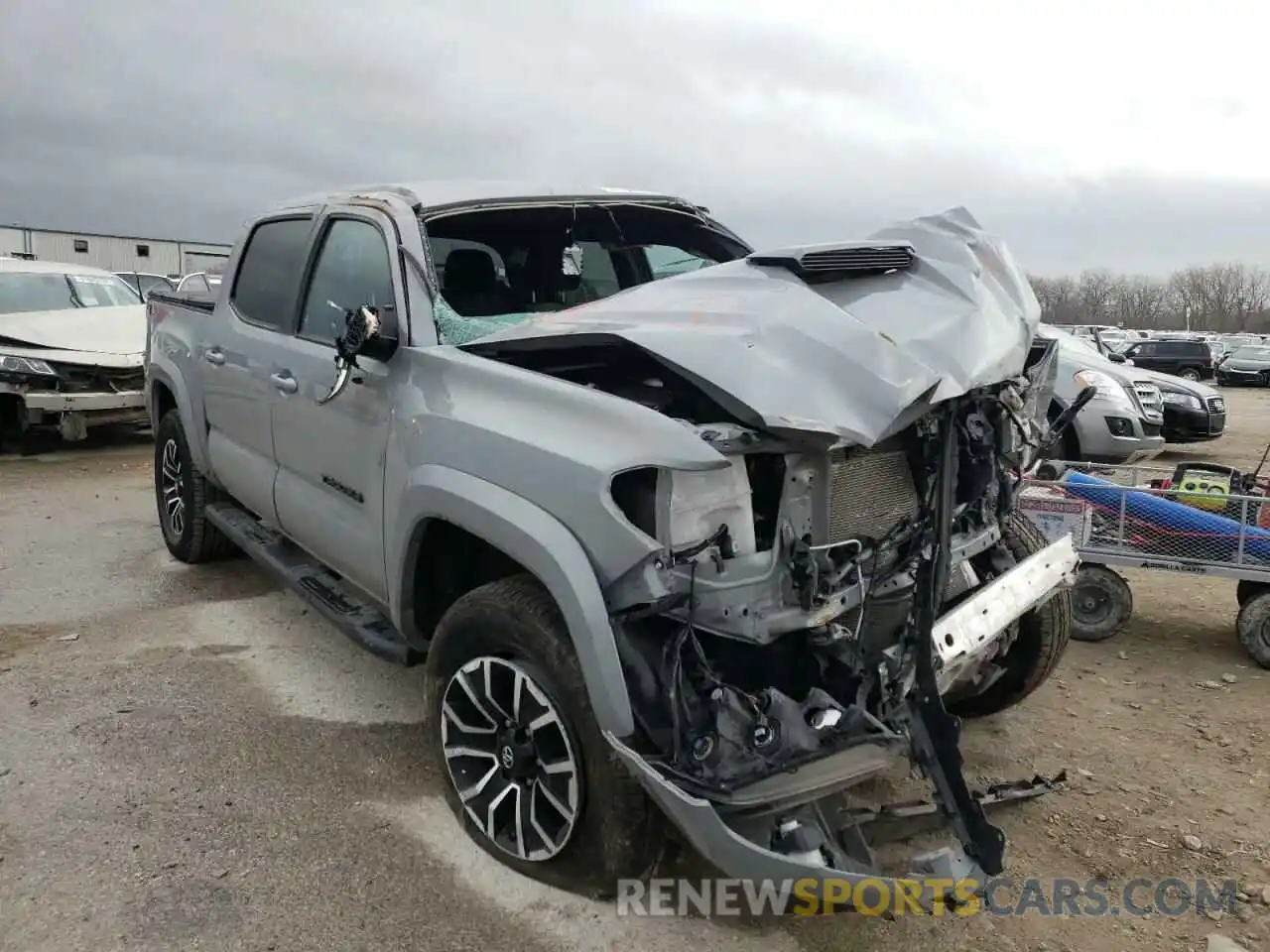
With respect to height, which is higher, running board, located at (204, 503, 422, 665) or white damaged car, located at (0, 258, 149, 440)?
white damaged car, located at (0, 258, 149, 440)

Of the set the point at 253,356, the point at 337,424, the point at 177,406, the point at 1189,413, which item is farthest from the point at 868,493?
the point at 1189,413

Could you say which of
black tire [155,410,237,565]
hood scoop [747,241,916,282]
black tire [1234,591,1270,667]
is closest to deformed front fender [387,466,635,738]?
hood scoop [747,241,916,282]

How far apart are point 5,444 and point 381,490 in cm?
Result: 888

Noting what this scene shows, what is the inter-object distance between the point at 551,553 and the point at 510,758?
0.69 metres

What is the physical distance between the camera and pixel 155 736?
360 cm

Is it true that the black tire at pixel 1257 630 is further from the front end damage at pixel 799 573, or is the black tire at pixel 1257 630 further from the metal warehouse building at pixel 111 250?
the metal warehouse building at pixel 111 250

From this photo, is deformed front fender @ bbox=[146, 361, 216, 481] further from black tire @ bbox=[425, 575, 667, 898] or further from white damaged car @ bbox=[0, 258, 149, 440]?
white damaged car @ bbox=[0, 258, 149, 440]

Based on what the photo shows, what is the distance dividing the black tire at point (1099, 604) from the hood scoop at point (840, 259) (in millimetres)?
2602

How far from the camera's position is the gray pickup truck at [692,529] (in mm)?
2275

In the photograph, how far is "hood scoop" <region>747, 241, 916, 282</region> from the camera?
2.89 metres

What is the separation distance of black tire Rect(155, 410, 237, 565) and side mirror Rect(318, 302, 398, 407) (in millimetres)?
2365

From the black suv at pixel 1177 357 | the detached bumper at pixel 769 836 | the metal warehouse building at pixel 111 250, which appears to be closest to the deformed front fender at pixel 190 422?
the detached bumper at pixel 769 836

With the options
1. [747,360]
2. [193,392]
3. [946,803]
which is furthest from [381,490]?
[193,392]

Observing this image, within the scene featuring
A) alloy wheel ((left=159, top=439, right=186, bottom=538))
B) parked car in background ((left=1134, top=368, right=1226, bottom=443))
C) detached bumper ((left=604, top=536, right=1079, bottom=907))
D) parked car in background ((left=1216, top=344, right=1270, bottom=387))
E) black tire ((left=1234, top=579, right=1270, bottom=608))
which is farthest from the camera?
parked car in background ((left=1216, top=344, right=1270, bottom=387))
